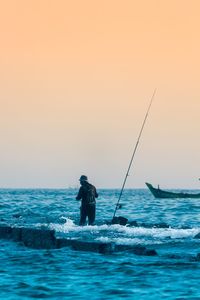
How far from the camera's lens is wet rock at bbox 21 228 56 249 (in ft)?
59.4

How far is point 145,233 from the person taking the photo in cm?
2188

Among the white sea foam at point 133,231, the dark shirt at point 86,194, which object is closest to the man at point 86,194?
the dark shirt at point 86,194

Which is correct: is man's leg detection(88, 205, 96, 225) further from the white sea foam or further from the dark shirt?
the white sea foam

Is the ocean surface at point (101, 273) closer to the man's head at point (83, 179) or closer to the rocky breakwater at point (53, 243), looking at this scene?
the rocky breakwater at point (53, 243)

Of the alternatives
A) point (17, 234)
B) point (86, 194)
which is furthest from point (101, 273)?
point (86, 194)

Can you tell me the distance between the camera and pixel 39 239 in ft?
60.8

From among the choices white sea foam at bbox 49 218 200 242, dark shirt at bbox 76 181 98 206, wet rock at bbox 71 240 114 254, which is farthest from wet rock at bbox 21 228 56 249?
dark shirt at bbox 76 181 98 206

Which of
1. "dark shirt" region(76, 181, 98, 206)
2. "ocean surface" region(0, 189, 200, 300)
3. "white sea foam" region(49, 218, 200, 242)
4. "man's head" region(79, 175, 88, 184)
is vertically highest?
"man's head" region(79, 175, 88, 184)

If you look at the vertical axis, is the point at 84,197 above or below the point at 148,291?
above

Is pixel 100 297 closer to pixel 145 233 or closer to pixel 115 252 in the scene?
pixel 115 252

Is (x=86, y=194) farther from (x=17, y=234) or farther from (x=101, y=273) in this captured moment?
(x=101, y=273)

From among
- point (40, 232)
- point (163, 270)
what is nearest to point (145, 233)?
point (40, 232)

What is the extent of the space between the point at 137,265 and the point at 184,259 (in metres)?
1.39

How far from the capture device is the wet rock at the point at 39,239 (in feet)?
59.4
